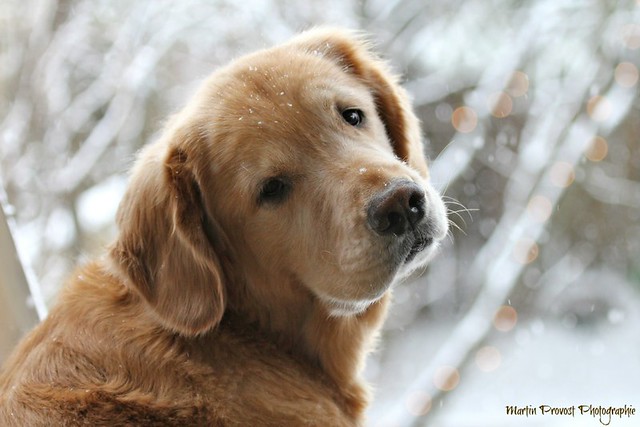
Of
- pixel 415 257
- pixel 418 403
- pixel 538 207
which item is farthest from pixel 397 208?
pixel 538 207

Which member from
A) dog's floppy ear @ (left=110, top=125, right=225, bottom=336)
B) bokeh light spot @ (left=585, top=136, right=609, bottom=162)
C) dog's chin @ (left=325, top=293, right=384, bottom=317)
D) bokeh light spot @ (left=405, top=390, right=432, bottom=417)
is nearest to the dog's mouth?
dog's chin @ (left=325, top=293, right=384, bottom=317)

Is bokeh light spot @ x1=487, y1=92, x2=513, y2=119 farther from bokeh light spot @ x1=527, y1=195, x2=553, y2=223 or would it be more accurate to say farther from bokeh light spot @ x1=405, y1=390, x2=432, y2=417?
bokeh light spot @ x1=405, y1=390, x2=432, y2=417

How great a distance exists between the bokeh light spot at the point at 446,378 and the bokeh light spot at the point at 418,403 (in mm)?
63

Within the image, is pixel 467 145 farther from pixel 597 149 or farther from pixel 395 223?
pixel 395 223

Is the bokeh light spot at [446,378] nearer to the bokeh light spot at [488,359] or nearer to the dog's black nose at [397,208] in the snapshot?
the bokeh light spot at [488,359]

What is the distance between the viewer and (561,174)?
2.68 m

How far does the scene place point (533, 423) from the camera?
7.42ft

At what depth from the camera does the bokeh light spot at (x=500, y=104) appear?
2859mm

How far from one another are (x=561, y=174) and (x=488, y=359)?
776 mm

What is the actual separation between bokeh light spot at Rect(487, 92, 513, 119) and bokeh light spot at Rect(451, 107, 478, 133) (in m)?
0.08

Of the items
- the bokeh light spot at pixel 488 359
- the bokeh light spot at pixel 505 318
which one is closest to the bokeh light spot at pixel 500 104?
the bokeh light spot at pixel 505 318

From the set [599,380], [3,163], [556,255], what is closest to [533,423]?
[599,380]

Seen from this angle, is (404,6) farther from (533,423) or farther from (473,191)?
(533,423)

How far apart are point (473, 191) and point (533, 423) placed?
1.02 meters
